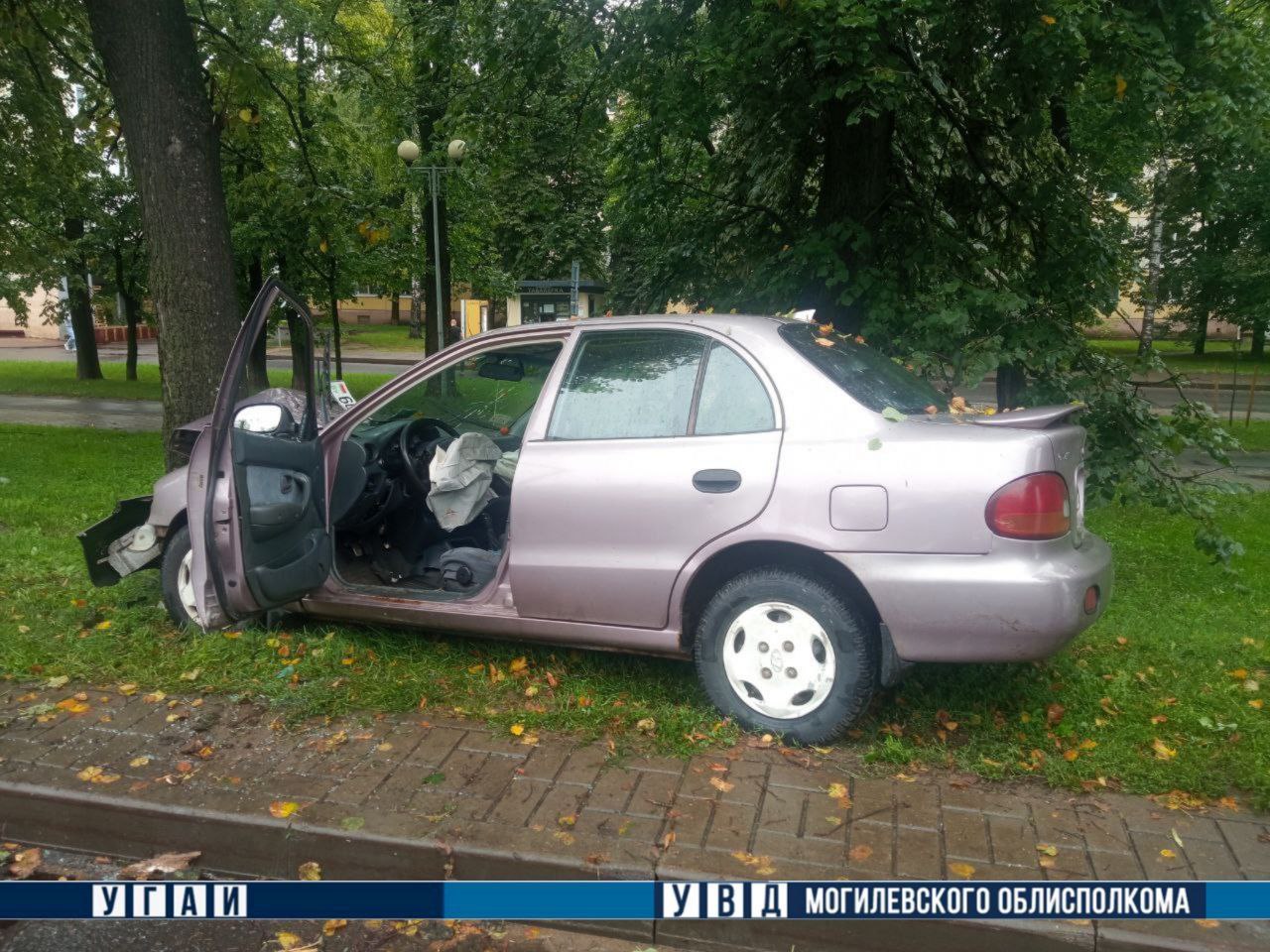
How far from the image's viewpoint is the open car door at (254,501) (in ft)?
13.9

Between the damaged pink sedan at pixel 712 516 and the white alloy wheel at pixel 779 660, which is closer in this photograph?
the damaged pink sedan at pixel 712 516

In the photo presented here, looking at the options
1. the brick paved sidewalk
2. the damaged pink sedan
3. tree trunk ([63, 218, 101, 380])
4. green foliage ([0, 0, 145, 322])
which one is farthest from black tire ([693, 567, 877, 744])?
tree trunk ([63, 218, 101, 380])

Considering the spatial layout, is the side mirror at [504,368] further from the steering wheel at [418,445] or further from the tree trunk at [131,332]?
the tree trunk at [131,332]

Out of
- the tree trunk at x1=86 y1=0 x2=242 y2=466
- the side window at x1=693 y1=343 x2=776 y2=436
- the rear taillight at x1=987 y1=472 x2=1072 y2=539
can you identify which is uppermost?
the tree trunk at x1=86 y1=0 x2=242 y2=466

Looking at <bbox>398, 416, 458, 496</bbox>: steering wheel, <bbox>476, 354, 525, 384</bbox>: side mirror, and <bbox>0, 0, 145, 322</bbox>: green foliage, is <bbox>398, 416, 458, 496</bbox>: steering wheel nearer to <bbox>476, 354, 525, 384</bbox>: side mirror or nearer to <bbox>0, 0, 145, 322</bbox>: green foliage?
<bbox>476, 354, 525, 384</bbox>: side mirror

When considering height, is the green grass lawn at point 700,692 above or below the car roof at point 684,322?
below

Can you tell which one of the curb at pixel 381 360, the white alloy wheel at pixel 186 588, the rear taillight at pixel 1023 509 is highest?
the rear taillight at pixel 1023 509

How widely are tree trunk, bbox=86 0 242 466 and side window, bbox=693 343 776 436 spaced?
360cm

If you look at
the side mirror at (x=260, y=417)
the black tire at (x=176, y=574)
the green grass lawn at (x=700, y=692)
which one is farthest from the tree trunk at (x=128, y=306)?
the side mirror at (x=260, y=417)

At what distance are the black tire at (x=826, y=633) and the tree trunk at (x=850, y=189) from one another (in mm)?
4268

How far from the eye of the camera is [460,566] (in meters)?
4.95

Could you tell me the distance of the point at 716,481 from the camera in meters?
3.95

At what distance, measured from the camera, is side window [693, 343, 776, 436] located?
13.2ft

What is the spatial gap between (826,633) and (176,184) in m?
4.94
